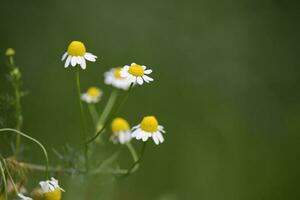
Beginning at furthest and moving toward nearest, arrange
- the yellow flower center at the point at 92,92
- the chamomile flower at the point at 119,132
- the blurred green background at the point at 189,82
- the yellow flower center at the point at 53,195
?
the blurred green background at the point at 189,82, the yellow flower center at the point at 92,92, the chamomile flower at the point at 119,132, the yellow flower center at the point at 53,195

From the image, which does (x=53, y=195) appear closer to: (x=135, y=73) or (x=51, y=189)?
(x=51, y=189)

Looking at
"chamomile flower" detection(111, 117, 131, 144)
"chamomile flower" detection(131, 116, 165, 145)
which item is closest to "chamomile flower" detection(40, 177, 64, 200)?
"chamomile flower" detection(131, 116, 165, 145)

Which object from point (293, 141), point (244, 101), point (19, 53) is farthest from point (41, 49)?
point (293, 141)

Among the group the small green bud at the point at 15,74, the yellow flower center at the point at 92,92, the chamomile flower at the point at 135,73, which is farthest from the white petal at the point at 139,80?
the yellow flower center at the point at 92,92

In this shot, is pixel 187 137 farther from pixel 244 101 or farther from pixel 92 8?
pixel 92 8

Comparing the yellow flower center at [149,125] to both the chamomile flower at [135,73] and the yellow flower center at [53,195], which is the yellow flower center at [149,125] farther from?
the yellow flower center at [53,195]

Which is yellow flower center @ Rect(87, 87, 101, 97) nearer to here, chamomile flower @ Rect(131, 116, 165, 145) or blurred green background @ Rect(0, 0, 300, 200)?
chamomile flower @ Rect(131, 116, 165, 145)

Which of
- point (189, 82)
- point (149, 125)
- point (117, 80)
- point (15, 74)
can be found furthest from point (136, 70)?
point (189, 82)
